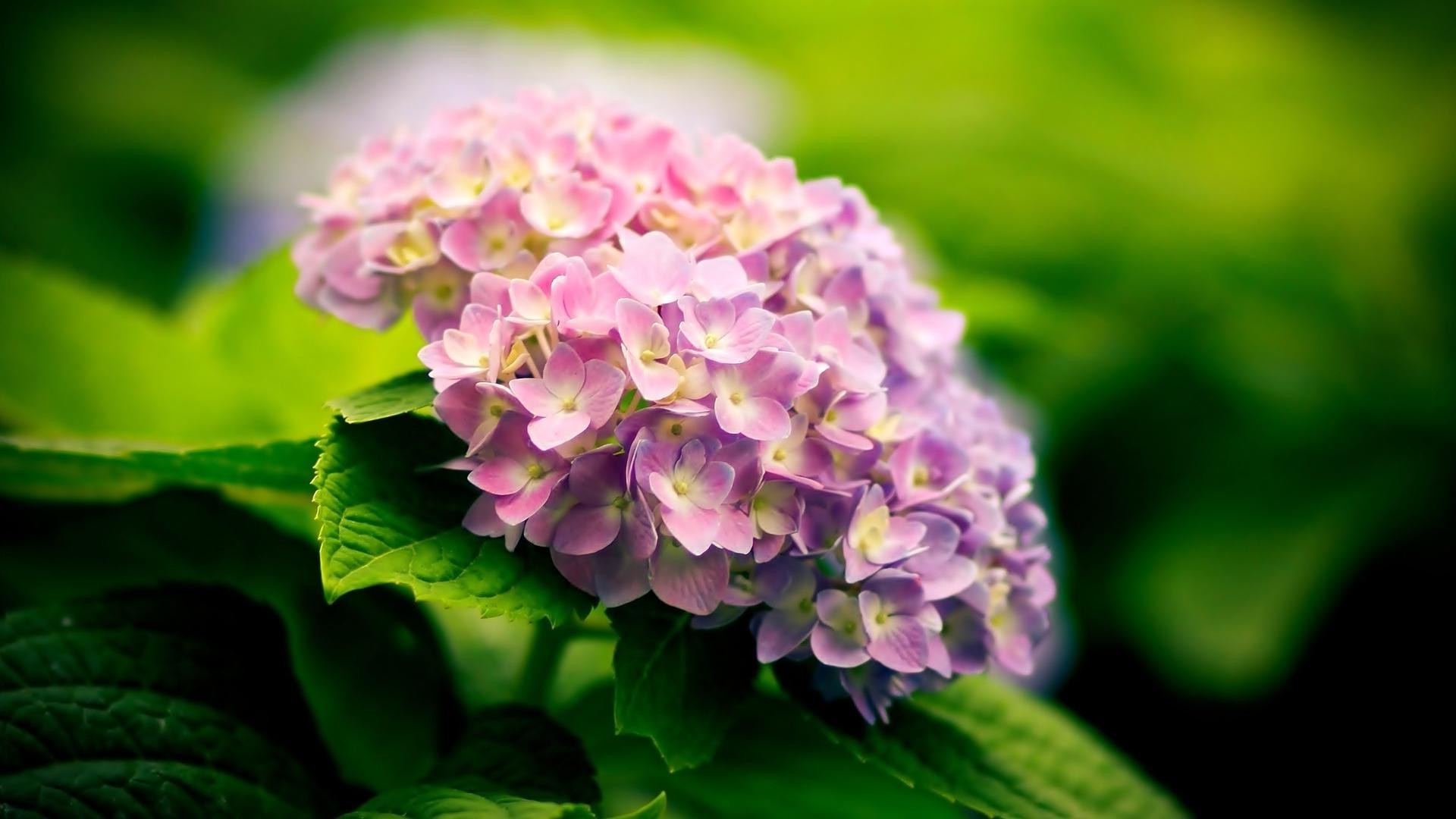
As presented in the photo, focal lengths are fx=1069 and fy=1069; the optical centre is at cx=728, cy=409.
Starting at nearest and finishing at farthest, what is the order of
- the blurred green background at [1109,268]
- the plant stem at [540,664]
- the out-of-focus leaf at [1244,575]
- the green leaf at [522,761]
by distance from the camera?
the green leaf at [522,761] < the plant stem at [540,664] < the blurred green background at [1109,268] < the out-of-focus leaf at [1244,575]

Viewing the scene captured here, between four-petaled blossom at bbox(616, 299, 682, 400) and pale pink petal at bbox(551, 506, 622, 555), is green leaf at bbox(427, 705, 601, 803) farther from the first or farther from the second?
four-petaled blossom at bbox(616, 299, 682, 400)

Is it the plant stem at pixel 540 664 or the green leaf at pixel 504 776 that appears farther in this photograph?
the plant stem at pixel 540 664

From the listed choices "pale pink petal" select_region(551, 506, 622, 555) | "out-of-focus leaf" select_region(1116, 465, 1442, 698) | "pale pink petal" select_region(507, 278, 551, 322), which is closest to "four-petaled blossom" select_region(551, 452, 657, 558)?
"pale pink petal" select_region(551, 506, 622, 555)

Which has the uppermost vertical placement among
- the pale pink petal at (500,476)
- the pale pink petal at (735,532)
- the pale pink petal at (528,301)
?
the pale pink petal at (528,301)

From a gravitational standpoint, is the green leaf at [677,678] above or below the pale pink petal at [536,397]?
below

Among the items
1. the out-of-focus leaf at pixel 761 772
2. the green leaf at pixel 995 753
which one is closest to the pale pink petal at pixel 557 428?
the green leaf at pixel 995 753

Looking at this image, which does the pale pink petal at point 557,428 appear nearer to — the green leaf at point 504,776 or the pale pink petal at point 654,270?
the pale pink petal at point 654,270

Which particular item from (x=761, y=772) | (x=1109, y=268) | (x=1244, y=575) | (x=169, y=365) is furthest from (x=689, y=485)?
(x=1109, y=268)

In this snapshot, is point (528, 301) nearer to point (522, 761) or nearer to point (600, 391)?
point (600, 391)
